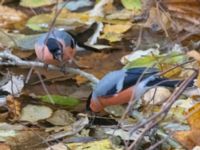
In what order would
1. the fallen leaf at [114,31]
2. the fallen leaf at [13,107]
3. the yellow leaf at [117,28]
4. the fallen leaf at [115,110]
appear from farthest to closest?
the yellow leaf at [117,28] → the fallen leaf at [114,31] → the fallen leaf at [13,107] → the fallen leaf at [115,110]

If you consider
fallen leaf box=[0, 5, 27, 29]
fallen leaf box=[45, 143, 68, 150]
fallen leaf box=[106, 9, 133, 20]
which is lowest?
fallen leaf box=[0, 5, 27, 29]

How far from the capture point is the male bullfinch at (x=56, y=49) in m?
3.71

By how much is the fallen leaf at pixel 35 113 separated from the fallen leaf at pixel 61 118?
27mm

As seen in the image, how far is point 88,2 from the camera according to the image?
18.3ft

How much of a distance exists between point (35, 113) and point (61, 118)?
14 cm

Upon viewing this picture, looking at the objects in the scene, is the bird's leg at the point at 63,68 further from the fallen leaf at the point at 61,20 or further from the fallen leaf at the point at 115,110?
the fallen leaf at the point at 61,20

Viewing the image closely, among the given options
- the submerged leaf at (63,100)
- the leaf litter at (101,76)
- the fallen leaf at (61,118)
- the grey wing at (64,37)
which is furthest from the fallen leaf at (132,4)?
the fallen leaf at (61,118)

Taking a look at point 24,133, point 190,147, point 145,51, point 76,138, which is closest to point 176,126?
point 190,147

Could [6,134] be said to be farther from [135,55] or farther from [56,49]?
[135,55]

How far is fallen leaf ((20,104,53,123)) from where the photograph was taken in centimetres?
335

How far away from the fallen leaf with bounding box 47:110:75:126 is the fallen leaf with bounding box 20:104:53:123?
27 millimetres

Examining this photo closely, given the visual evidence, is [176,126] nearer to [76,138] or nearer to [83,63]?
[76,138]

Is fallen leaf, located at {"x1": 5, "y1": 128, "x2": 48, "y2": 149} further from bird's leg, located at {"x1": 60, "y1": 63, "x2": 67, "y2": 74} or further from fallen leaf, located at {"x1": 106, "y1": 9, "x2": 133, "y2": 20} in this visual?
fallen leaf, located at {"x1": 106, "y1": 9, "x2": 133, "y2": 20}

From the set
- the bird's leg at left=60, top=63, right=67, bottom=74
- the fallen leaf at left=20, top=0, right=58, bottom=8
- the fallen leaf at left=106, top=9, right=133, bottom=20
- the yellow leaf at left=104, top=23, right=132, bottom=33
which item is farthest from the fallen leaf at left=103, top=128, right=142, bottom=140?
the fallen leaf at left=20, top=0, right=58, bottom=8
